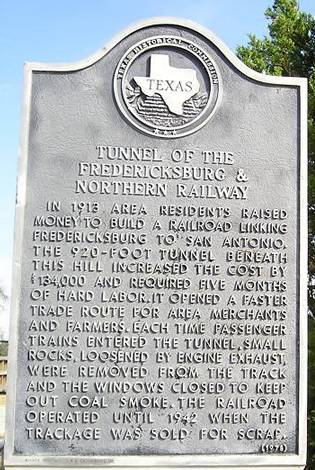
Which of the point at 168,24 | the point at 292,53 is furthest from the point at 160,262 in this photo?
the point at 292,53

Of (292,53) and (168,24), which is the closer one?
(168,24)

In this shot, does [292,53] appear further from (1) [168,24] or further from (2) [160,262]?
(2) [160,262]

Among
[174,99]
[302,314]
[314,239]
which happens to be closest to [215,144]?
[174,99]

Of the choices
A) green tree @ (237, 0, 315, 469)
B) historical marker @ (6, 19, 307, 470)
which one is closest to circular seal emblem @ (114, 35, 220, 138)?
historical marker @ (6, 19, 307, 470)

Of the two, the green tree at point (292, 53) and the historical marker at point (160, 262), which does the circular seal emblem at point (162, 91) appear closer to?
the historical marker at point (160, 262)

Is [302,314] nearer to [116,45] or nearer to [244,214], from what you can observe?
[244,214]

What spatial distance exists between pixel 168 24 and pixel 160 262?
2.11 metres

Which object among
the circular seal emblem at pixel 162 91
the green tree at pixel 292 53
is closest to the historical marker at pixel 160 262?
the circular seal emblem at pixel 162 91

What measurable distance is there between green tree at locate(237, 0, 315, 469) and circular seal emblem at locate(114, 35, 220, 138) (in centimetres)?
443

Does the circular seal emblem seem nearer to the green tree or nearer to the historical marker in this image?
the historical marker

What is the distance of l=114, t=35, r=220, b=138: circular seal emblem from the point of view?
5215 millimetres

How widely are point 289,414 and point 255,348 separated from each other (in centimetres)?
62

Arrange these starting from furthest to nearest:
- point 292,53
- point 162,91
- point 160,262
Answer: point 292,53 < point 162,91 < point 160,262

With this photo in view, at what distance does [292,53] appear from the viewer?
35.4 feet
